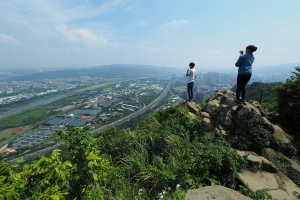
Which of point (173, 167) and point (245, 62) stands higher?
point (245, 62)

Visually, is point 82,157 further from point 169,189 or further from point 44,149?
point 44,149

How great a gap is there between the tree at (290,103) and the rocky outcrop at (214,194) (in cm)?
469

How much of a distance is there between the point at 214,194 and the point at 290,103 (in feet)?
16.9

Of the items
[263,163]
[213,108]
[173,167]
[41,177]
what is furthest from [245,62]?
[41,177]

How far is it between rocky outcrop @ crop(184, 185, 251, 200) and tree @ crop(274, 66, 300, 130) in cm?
469

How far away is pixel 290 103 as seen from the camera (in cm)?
625

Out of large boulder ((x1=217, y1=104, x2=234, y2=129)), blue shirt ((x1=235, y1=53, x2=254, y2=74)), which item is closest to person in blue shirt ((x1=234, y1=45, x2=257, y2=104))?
blue shirt ((x1=235, y1=53, x2=254, y2=74))

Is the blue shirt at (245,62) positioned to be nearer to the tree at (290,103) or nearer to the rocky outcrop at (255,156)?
the rocky outcrop at (255,156)

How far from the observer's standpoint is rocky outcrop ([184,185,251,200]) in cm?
306

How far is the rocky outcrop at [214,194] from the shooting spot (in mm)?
3064

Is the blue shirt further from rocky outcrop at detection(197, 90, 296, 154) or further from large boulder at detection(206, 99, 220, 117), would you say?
large boulder at detection(206, 99, 220, 117)

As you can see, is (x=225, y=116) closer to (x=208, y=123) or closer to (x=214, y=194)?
(x=208, y=123)

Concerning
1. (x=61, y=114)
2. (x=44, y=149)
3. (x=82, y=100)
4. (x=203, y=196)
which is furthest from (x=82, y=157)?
(x=82, y=100)

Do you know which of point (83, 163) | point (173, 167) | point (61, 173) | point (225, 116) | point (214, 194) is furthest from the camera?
point (225, 116)
